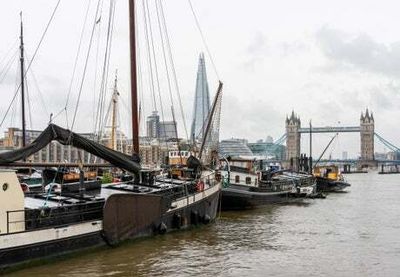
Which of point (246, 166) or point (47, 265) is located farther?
point (246, 166)

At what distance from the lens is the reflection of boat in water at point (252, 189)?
41656mm

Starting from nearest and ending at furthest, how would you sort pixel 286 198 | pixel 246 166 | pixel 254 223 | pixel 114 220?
pixel 114 220 < pixel 254 223 < pixel 246 166 < pixel 286 198

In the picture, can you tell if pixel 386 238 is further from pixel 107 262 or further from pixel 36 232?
pixel 36 232

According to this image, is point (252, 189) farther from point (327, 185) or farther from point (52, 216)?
point (327, 185)

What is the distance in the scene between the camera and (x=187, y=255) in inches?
835

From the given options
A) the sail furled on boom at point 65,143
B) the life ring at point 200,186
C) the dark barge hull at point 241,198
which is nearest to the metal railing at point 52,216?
the sail furled on boom at point 65,143

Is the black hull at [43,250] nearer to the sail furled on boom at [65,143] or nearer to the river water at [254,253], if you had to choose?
the river water at [254,253]

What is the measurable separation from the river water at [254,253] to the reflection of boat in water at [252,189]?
25.2 ft

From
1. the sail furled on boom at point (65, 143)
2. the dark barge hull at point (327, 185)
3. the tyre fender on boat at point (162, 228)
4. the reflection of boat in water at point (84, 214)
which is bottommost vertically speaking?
the dark barge hull at point (327, 185)

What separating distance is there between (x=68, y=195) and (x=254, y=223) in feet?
47.8

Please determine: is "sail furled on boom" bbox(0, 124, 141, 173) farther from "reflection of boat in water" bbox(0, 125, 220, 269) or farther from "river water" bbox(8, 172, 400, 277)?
"river water" bbox(8, 172, 400, 277)

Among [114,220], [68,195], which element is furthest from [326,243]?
[68,195]

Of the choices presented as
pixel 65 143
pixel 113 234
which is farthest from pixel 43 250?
pixel 65 143

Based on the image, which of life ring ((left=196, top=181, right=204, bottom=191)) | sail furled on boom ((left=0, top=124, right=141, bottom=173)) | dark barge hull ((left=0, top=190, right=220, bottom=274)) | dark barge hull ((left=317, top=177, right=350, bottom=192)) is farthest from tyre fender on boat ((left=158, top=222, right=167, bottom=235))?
dark barge hull ((left=317, top=177, right=350, bottom=192))
